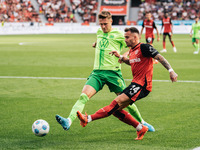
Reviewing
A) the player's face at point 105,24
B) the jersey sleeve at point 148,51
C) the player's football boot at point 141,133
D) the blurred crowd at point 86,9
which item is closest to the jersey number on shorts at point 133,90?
the jersey sleeve at point 148,51

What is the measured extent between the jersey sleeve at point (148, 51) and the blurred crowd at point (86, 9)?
2047 inches

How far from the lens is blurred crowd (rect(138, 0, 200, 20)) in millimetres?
54656

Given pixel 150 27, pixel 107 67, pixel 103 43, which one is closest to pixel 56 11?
pixel 150 27

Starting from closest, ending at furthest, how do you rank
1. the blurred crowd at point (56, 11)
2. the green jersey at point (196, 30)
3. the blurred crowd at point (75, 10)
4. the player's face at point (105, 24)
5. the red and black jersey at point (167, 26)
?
the player's face at point (105, 24)
the green jersey at point (196, 30)
the red and black jersey at point (167, 26)
the blurred crowd at point (75, 10)
the blurred crowd at point (56, 11)

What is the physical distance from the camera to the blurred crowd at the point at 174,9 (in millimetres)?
54656

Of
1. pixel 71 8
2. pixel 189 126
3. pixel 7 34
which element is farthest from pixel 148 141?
pixel 71 8

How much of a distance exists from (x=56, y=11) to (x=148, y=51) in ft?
172

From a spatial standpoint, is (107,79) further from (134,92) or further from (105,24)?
(105,24)

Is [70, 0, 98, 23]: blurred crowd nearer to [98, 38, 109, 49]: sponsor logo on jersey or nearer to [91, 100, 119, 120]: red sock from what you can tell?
[98, 38, 109, 49]: sponsor logo on jersey

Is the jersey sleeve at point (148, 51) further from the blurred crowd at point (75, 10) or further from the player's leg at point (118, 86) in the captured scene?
the blurred crowd at point (75, 10)

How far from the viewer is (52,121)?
7.12 meters

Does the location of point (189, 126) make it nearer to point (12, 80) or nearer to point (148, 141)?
point (148, 141)

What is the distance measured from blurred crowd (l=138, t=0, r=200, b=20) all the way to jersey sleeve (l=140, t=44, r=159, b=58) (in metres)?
50.3

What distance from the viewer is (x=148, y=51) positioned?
5.66 m
